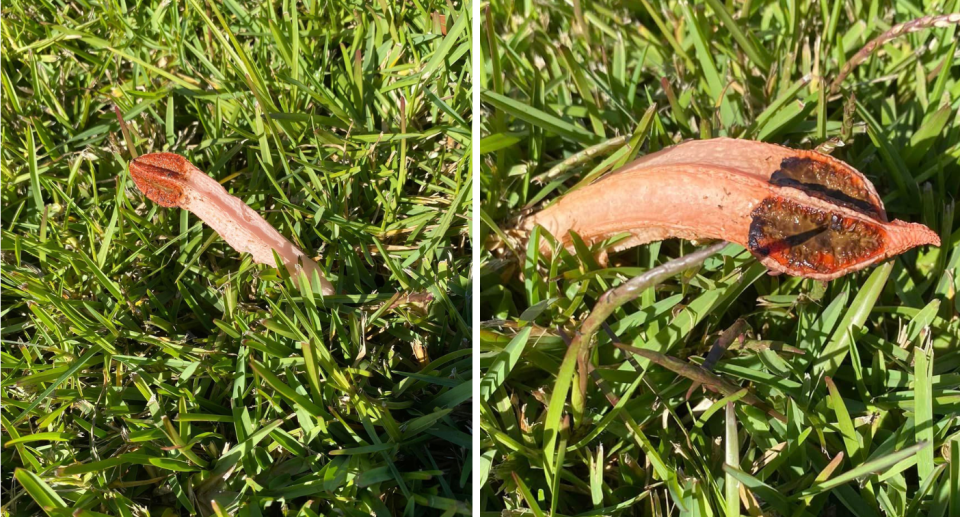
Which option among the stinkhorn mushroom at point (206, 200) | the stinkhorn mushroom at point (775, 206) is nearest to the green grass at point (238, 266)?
the stinkhorn mushroom at point (206, 200)

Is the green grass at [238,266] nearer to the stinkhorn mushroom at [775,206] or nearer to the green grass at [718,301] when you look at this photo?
Answer: the green grass at [718,301]

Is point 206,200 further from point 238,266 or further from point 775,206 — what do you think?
point 775,206

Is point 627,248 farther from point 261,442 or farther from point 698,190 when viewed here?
point 261,442

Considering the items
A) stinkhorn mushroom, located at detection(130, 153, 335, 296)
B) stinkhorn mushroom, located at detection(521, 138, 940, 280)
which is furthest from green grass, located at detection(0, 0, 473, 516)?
stinkhorn mushroom, located at detection(521, 138, 940, 280)

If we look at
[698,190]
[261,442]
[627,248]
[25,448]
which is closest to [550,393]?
[627,248]

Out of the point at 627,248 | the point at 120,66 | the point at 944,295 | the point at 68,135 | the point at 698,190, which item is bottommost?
the point at 944,295

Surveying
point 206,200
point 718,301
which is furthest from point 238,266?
point 718,301
